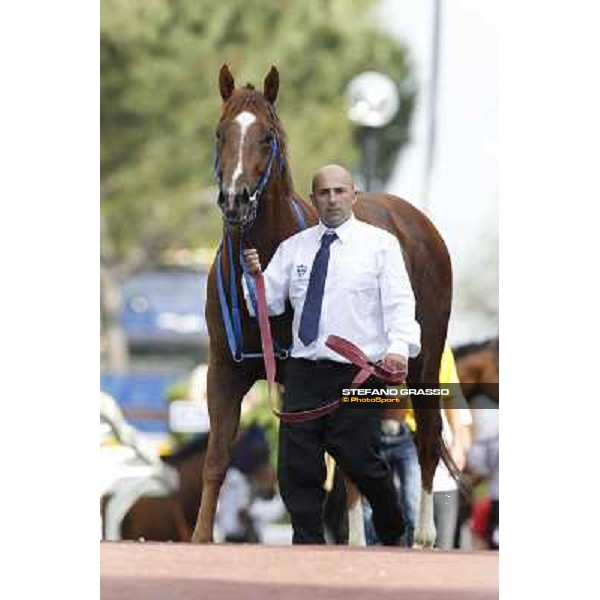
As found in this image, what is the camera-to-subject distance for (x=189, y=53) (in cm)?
812

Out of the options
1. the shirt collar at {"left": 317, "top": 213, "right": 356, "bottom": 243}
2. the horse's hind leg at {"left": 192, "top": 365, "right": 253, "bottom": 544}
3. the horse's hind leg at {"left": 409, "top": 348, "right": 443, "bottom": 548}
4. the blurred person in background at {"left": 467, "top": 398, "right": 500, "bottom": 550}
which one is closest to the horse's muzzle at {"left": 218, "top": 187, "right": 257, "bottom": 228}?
the shirt collar at {"left": 317, "top": 213, "right": 356, "bottom": 243}

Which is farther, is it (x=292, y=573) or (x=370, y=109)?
(x=370, y=109)

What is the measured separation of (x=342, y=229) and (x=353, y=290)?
28cm

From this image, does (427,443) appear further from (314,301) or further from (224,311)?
(224,311)

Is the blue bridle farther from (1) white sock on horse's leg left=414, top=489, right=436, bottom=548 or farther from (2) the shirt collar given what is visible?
(1) white sock on horse's leg left=414, top=489, right=436, bottom=548

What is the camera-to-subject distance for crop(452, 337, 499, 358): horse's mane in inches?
314

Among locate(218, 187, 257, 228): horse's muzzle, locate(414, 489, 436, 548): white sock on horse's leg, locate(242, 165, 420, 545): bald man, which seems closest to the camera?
locate(218, 187, 257, 228): horse's muzzle

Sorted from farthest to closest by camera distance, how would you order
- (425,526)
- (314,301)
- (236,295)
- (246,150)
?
(425,526)
(236,295)
(314,301)
(246,150)

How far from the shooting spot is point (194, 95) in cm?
810

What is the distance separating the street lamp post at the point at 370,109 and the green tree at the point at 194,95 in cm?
4

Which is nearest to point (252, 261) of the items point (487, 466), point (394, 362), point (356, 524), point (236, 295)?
point (236, 295)

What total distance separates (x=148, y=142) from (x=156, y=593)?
2030 millimetres

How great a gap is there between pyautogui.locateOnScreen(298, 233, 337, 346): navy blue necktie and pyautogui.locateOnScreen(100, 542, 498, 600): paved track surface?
96 centimetres
